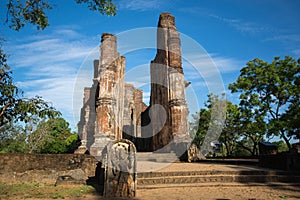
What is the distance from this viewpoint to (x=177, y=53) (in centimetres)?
1173

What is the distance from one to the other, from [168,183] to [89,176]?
2.56m

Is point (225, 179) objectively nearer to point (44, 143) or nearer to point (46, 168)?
point (46, 168)

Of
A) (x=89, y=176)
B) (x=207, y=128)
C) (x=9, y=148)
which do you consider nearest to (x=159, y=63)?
(x=89, y=176)

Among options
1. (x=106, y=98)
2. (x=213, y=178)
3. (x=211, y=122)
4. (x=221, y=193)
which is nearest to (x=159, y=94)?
(x=106, y=98)

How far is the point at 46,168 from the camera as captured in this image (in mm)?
6422

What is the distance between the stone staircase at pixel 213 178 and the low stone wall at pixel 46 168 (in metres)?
1.84

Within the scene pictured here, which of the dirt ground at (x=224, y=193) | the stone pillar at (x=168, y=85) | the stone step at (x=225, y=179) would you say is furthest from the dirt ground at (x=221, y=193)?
the stone pillar at (x=168, y=85)

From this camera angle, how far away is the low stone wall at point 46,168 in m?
6.04

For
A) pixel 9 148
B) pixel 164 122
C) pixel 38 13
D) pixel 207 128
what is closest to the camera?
pixel 38 13

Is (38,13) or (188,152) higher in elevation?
(38,13)

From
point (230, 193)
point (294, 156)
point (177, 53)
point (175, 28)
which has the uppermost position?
point (175, 28)

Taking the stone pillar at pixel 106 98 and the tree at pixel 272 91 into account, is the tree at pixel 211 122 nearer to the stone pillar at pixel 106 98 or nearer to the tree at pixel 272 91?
the tree at pixel 272 91

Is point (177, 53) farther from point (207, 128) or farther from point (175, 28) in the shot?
point (207, 128)

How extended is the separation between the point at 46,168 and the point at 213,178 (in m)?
5.13
